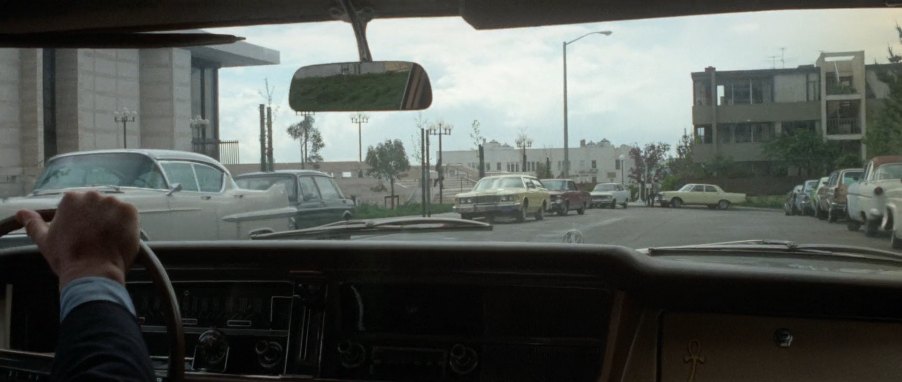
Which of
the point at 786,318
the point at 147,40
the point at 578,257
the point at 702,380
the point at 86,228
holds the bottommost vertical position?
the point at 702,380

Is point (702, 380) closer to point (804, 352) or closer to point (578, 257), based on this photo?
point (804, 352)

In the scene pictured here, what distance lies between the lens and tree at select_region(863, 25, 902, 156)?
3.01 m

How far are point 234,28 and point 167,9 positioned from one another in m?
0.32

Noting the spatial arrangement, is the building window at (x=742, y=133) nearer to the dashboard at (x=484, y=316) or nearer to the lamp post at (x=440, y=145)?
the dashboard at (x=484, y=316)

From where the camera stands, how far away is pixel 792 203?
131 inches

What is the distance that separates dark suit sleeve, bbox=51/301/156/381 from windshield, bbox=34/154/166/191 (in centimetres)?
230

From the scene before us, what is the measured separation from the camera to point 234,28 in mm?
3787

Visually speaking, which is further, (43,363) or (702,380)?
(702,380)

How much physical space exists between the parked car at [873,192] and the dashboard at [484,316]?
0.26 meters

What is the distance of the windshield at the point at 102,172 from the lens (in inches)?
148

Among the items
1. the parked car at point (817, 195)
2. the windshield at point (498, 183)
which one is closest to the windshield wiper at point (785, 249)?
the parked car at point (817, 195)

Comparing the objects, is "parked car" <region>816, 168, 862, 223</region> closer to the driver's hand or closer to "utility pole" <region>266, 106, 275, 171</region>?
"utility pole" <region>266, 106, 275, 171</region>

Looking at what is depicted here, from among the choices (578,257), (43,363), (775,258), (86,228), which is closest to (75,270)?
(86,228)

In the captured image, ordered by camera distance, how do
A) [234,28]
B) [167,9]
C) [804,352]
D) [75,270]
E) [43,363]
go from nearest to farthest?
[75,270], [43,363], [804,352], [167,9], [234,28]
